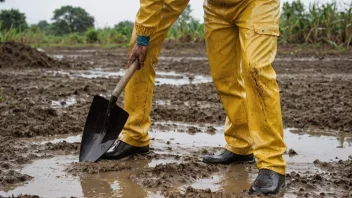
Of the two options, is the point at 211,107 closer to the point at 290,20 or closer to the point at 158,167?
the point at 158,167

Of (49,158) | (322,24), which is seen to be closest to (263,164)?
(49,158)

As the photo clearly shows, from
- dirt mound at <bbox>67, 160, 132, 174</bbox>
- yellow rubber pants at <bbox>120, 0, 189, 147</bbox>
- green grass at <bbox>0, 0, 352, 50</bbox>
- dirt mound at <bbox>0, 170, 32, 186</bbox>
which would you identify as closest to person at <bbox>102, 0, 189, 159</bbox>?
yellow rubber pants at <bbox>120, 0, 189, 147</bbox>

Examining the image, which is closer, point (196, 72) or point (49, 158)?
point (49, 158)

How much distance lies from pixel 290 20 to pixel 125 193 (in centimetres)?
1544

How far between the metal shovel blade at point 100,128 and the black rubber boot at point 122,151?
4.6 inches

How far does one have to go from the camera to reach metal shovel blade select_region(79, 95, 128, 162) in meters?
4.01

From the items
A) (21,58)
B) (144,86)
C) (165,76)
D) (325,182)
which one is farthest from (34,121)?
(21,58)

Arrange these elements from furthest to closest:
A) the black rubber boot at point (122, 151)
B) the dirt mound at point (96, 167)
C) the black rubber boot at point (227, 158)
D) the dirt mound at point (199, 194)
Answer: the black rubber boot at point (122, 151)
the black rubber boot at point (227, 158)
the dirt mound at point (96, 167)
the dirt mound at point (199, 194)

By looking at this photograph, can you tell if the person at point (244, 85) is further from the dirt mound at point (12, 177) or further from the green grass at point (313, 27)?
the green grass at point (313, 27)

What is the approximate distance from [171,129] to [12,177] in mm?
2063

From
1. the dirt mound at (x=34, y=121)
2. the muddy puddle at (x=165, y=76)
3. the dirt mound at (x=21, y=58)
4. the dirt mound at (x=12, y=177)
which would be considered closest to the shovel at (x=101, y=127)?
the dirt mound at (x=12, y=177)

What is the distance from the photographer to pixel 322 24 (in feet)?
56.5

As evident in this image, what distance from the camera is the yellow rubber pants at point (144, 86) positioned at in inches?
158

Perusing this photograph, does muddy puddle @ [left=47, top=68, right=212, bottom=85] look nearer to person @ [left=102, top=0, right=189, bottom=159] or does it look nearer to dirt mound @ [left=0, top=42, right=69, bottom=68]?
dirt mound @ [left=0, top=42, right=69, bottom=68]
